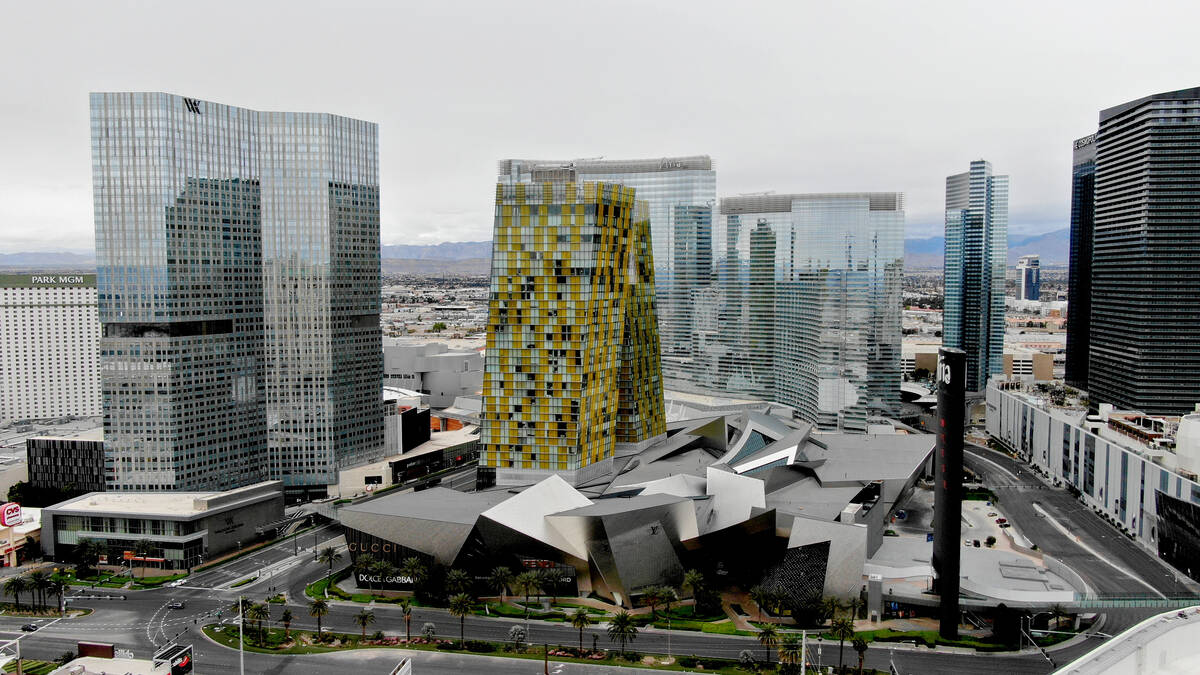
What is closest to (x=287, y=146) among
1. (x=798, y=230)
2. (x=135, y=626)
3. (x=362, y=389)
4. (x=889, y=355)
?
(x=362, y=389)

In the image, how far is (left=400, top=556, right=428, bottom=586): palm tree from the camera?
89.2 metres

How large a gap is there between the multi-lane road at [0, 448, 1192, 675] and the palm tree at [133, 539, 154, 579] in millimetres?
5213

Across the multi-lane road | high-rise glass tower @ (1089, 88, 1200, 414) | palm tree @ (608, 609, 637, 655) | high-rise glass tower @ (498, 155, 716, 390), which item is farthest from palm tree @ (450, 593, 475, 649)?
high-rise glass tower @ (1089, 88, 1200, 414)

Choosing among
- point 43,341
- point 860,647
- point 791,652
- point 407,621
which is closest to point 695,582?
point 791,652

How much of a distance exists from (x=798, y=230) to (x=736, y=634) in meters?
100

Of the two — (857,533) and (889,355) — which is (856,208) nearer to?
(889,355)

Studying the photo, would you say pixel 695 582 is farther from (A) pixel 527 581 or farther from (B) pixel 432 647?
(B) pixel 432 647

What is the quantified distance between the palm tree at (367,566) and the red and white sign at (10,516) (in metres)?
44.7

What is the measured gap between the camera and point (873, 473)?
115625mm

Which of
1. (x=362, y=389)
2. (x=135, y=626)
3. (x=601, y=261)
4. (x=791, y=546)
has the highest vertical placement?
(x=601, y=261)

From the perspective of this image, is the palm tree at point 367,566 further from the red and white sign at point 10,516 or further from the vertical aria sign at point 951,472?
the vertical aria sign at point 951,472

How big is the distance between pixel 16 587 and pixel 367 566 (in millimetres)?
34376

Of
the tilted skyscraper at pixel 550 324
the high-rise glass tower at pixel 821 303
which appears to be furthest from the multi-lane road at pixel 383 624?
the high-rise glass tower at pixel 821 303

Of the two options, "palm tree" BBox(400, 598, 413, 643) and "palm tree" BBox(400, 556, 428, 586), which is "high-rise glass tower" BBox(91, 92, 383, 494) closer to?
"palm tree" BBox(400, 556, 428, 586)
